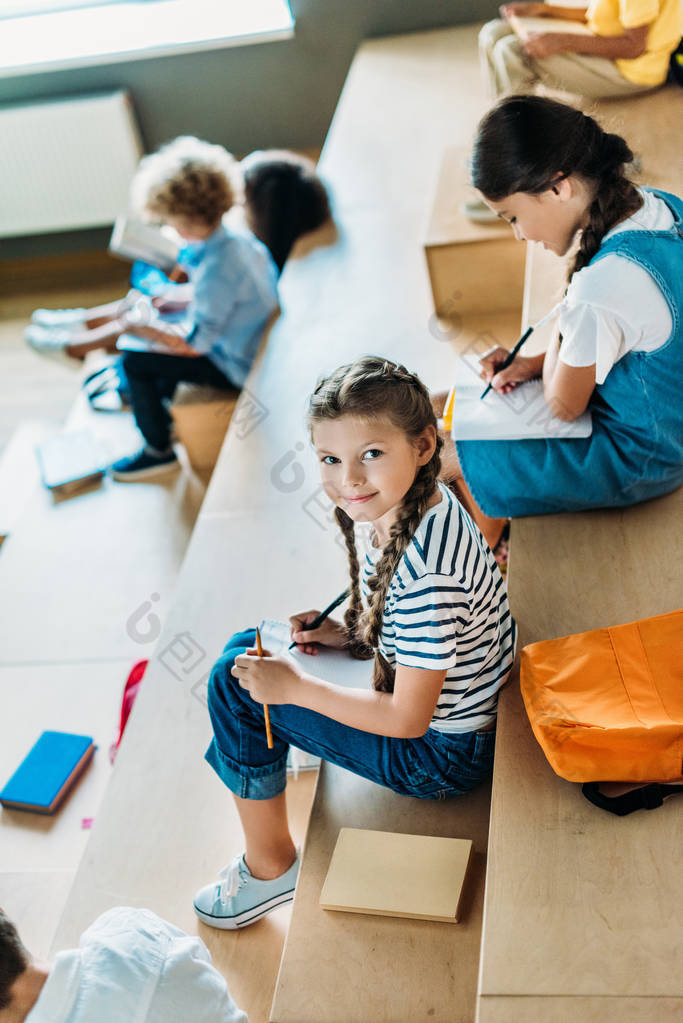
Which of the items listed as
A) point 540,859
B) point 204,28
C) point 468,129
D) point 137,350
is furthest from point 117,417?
point 540,859

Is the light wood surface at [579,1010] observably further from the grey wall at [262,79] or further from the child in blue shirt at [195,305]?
the grey wall at [262,79]

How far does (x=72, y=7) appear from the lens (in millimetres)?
4578

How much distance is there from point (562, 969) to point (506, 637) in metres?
0.47

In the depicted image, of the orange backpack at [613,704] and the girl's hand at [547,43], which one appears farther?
the girl's hand at [547,43]

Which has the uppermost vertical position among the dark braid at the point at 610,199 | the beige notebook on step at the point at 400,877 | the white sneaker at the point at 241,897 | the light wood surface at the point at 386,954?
the dark braid at the point at 610,199

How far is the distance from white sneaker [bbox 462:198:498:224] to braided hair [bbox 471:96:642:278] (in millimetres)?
1159

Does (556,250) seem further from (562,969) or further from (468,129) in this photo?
(468,129)

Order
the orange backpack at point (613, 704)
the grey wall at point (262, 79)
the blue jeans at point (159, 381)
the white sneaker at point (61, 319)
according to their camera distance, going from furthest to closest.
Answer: the grey wall at point (262, 79) → the white sneaker at point (61, 319) → the blue jeans at point (159, 381) → the orange backpack at point (613, 704)

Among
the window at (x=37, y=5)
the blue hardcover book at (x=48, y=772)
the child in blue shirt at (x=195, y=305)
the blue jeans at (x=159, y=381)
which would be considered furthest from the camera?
the window at (x=37, y=5)

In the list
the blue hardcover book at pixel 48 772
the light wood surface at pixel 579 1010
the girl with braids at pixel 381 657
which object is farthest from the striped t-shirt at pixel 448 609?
the blue hardcover book at pixel 48 772

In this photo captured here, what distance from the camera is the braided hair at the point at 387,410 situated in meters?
1.19

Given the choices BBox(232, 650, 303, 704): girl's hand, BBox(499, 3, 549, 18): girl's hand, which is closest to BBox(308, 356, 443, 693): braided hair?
BBox(232, 650, 303, 704): girl's hand

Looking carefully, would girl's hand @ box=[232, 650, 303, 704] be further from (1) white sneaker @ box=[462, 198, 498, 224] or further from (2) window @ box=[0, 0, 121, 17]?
(2) window @ box=[0, 0, 121, 17]

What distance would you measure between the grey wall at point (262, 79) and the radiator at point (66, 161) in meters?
0.10
